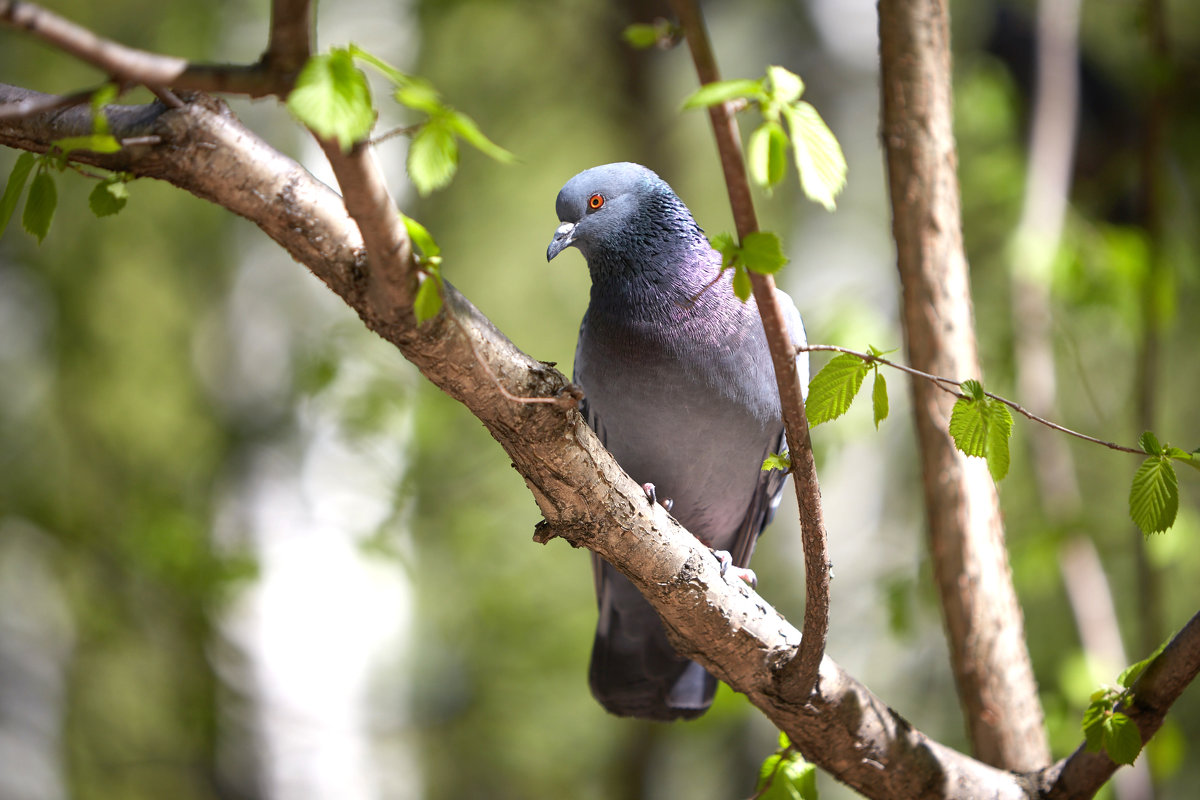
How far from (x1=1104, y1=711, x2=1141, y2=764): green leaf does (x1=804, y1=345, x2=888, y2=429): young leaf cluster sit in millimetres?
907

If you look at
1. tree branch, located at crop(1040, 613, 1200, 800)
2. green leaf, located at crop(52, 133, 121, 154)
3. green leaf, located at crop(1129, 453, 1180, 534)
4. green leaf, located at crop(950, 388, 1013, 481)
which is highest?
green leaf, located at crop(52, 133, 121, 154)

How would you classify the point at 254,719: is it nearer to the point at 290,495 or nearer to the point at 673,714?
the point at 290,495

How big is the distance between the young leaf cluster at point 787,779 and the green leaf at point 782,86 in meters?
1.52

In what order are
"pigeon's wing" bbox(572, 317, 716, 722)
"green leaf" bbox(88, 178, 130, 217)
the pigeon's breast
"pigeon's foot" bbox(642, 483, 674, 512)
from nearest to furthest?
1. "green leaf" bbox(88, 178, 130, 217)
2. "pigeon's foot" bbox(642, 483, 674, 512)
3. the pigeon's breast
4. "pigeon's wing" bbox(572, 317, 716, 722)

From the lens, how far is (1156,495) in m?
1.38

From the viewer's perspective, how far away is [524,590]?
6.72 m

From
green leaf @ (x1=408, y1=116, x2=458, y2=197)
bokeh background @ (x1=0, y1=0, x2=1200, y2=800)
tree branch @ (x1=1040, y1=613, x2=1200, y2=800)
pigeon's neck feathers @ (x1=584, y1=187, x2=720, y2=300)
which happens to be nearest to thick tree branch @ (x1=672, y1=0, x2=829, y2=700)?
green leaf @ (x1=408, y1=116, x2=458, y2=197)

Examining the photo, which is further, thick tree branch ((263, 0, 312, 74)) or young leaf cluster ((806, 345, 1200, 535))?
young leaf cluster ((806, 345, 1200, 535))

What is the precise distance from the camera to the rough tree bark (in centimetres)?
248

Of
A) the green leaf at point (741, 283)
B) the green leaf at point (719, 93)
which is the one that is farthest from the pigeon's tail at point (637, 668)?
the green leaf at point (719, 93)

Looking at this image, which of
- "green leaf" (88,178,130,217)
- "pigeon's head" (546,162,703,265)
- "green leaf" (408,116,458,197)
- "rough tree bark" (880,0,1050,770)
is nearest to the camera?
"green leaf" (408,116,458,197)

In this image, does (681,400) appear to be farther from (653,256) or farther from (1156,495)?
(1156,495)

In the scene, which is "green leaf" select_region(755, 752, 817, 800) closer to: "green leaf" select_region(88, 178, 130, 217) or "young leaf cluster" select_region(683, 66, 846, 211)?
"young leaf cluster" select_region(683, 66, 846, 211)

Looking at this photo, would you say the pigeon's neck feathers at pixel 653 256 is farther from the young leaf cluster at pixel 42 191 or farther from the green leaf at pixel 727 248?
the young leaf cluster at pixel 42 191
